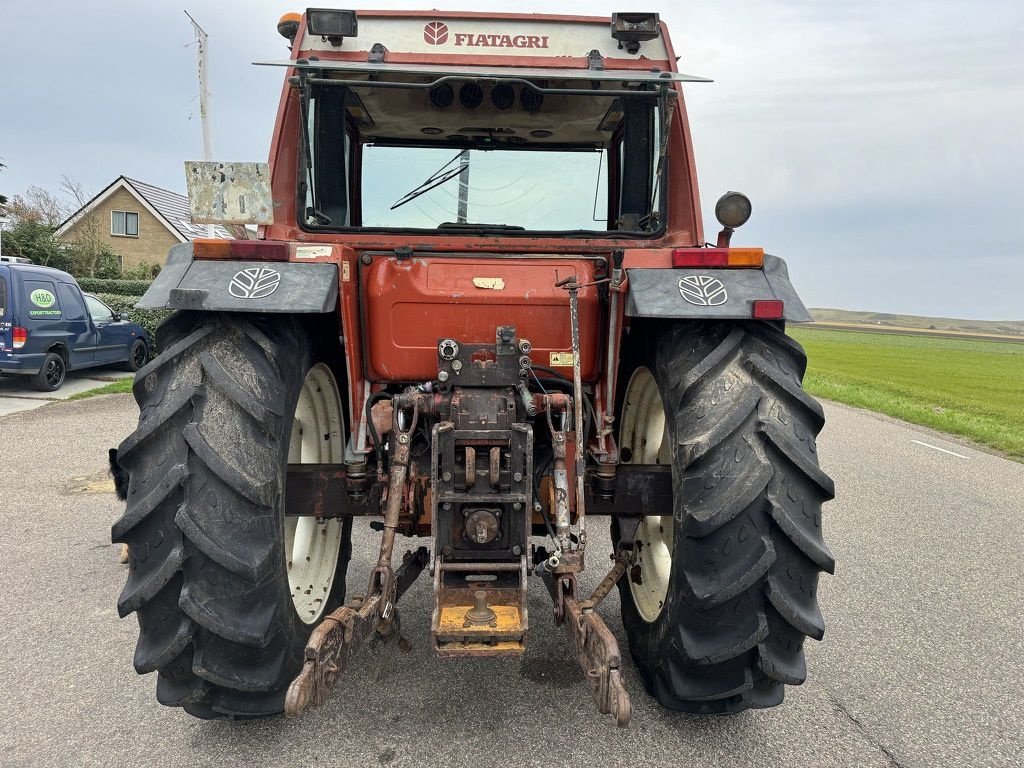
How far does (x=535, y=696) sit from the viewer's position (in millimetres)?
2859

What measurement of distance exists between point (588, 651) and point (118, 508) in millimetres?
4934

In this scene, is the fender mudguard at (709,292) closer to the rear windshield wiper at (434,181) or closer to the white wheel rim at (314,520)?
the rear windshield wiper at (434,181)

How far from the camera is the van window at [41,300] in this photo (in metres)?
10.9

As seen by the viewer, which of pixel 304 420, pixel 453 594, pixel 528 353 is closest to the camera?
pixel 453 594

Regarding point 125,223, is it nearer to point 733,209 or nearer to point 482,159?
point 482,159

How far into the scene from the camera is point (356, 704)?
2768 mm

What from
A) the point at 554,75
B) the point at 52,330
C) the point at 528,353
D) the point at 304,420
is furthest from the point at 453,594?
the point at 52,330

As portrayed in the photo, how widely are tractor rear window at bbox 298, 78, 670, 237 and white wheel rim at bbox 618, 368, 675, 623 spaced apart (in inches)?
31.3

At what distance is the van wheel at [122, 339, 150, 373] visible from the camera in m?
14.5

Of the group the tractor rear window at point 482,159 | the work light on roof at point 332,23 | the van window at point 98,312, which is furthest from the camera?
the van window at point 98,312

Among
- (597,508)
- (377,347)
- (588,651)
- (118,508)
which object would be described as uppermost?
(377,347)

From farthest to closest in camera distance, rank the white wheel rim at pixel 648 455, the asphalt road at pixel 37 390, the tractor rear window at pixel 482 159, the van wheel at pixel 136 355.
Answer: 1. the van wheel at pixel 136 355
2. the asphalt road at pixel 37 390
3. the tractor rear window at pixel 482 159
4. the white wheel rim at pixel 648 455

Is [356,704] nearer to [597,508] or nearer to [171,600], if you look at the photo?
[171,600]

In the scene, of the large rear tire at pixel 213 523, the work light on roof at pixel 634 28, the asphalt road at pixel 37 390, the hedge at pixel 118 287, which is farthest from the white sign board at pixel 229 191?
the hedge at pixel 118 287
